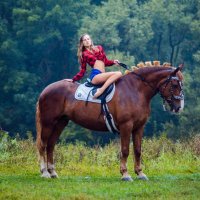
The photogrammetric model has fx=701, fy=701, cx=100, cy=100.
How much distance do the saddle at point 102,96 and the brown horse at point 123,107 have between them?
9cm

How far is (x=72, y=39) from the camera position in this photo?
69.4m

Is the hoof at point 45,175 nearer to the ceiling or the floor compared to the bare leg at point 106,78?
nearer to the floor

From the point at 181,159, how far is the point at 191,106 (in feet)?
137

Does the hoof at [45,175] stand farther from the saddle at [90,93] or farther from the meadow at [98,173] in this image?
the saddle at [90,93]

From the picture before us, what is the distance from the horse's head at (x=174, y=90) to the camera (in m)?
13.5

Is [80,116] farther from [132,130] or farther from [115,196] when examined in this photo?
[115,196]

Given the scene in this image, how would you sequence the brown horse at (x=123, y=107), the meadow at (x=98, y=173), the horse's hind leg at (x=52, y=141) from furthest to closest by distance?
1. the horse's hind leg at (x=52, y=141)
2. the brown horse at (x=123, y=107)
3. the meadow at (x=98, y=173)

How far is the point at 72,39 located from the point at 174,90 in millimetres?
56252

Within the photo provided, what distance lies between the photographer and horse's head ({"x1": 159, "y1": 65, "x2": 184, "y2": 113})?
44.3ft

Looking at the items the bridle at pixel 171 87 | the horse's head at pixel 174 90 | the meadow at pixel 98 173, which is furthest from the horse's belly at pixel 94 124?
the horse's head at pixel 174 90

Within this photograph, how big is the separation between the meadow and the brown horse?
0.61 meters

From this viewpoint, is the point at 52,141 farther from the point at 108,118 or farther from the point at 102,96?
the point at 102,96

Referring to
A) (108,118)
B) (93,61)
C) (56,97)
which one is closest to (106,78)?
(93,61)

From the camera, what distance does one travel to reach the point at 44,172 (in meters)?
13.9
